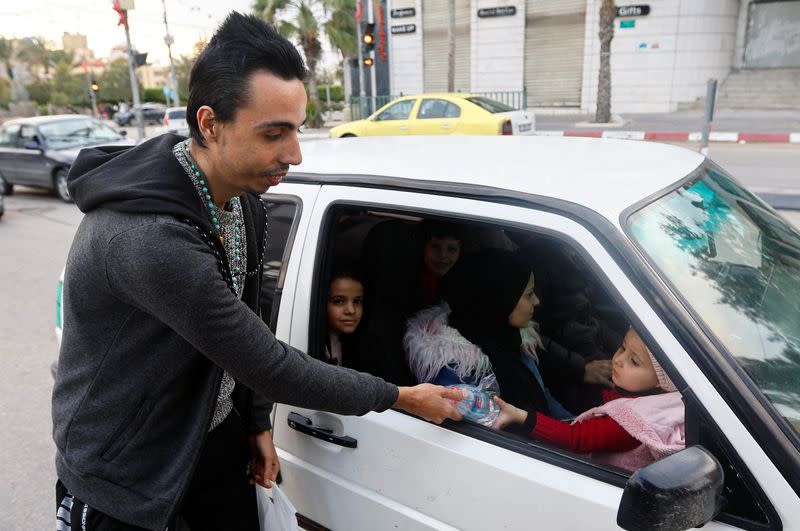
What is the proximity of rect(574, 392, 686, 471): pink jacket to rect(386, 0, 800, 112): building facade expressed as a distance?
24043 millimetres

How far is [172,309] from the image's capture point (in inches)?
45.9

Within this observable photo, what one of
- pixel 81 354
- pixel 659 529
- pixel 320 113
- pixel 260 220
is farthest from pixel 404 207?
pixel 320 113

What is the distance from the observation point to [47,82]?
190 ft

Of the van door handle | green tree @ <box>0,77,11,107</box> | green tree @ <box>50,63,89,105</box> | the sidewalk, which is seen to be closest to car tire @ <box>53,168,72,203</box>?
the sidewalk

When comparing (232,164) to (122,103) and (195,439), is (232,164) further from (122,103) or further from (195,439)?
(122,103)

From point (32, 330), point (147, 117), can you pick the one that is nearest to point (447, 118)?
point (32, 330)

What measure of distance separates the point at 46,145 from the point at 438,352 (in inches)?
492

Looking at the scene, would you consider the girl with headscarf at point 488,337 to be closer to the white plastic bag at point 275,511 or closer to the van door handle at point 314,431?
the van door handle at point 314,431

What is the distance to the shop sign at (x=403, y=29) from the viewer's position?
27781 mm

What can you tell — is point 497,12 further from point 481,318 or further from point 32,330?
point 481,318

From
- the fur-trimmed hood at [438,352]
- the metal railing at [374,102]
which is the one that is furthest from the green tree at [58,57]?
the fur-trimmed hood at [438,352]

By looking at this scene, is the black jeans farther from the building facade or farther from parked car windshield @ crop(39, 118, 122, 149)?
the building facade

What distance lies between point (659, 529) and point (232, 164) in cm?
112

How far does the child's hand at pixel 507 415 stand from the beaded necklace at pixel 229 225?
0.82 metres
